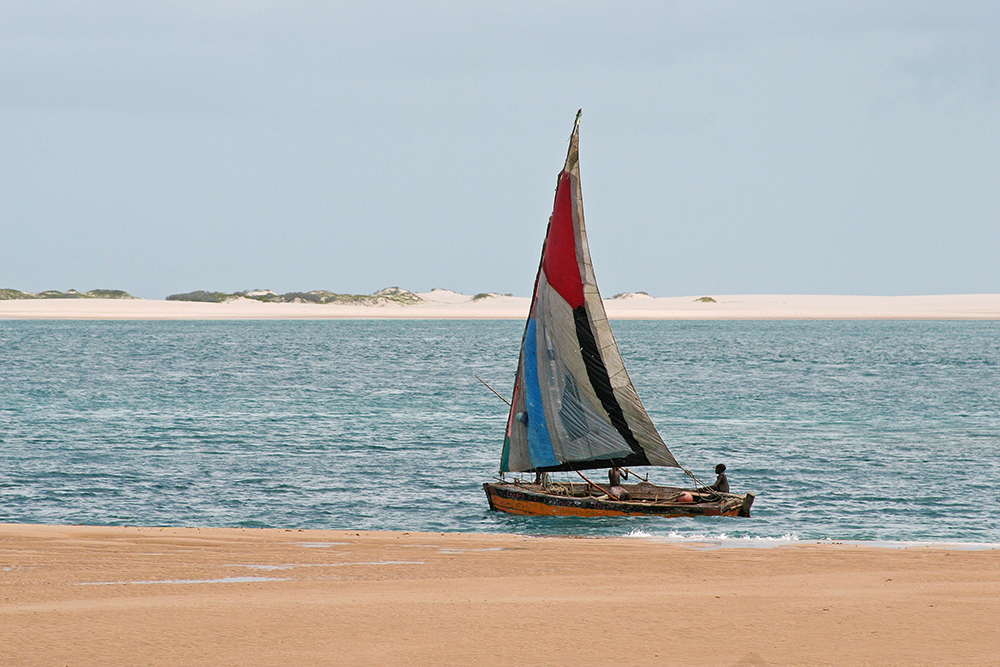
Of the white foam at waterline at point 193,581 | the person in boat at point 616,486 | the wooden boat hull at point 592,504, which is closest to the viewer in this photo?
the white foam at waterline at point 193,581

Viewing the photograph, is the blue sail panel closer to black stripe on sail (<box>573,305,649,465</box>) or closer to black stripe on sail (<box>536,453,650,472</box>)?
black stripe on sail (<box>536,453,650,472</box>)

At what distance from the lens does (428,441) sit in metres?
38.4

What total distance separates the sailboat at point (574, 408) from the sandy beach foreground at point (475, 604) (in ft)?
20.6

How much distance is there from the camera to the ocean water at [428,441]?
79.6 ft

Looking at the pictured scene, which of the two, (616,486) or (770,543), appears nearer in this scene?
(770,543)

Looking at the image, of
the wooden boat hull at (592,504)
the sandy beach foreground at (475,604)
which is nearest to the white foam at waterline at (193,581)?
the sandy beach foreground at (475,604)

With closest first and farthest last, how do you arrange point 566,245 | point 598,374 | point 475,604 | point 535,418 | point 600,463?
point 475,604, point 566,245, point 598,374, point 535,418, point 600,463

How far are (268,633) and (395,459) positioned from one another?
2236cm

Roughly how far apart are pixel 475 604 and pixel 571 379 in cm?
1342

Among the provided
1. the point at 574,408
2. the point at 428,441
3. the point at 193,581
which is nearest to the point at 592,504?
the point at 574,408

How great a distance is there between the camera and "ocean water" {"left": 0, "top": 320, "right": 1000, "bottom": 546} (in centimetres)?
2425

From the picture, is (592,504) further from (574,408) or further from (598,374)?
(598,374)

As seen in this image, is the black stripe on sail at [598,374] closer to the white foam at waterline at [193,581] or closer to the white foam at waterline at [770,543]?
the white foam at waterline at [770,543]

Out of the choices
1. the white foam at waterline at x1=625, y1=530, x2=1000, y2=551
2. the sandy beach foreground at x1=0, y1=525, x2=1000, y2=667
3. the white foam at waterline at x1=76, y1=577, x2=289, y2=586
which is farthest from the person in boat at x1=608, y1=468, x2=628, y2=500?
the white foam at waterline at x1=76, y1=577, x2=289, y2=586
